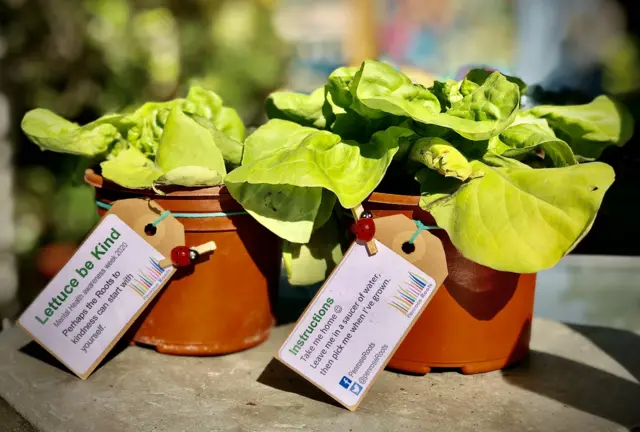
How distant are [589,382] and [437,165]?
291 millimetres

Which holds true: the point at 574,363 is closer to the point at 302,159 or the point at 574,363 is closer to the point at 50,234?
the point at 302,159

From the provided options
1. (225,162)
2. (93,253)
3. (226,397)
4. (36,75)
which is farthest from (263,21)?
(226,397)

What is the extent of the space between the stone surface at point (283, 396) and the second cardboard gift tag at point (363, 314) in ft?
0.12

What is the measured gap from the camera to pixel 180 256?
0.62 metres

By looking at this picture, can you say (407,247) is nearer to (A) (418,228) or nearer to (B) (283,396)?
(A) (418,228)

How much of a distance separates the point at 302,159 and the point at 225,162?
0.48 feet

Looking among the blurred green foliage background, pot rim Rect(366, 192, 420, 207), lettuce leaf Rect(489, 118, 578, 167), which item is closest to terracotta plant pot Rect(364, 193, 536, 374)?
pot rim Rect(366, 192, 420, 207)

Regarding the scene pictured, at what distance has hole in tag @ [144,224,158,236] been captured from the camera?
64 cm

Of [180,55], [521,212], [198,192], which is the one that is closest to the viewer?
[521,212]

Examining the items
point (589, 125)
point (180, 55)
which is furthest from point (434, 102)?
point (180, 55)

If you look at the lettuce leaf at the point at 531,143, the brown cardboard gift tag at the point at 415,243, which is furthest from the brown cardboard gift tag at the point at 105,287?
the lettuce leaf at the point at 531,143

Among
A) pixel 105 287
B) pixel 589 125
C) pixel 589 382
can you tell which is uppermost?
pixel 589 125

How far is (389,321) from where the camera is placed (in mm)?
572

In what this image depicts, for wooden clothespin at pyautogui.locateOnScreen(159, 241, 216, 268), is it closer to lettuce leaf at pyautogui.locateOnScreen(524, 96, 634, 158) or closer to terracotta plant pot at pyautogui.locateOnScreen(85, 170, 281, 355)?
terracotta plant pot at pyautogui.locateOnScreen(85, 170, 281, 355)
